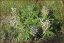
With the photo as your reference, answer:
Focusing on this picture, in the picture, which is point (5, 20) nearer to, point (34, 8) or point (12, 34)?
point (12, 34)

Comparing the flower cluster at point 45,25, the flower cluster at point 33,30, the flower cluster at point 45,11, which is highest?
the flower cluster at point 45,11

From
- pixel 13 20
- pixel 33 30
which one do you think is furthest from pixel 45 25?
pixel 13 20

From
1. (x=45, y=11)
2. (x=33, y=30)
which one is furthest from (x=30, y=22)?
(x=45, y=11)

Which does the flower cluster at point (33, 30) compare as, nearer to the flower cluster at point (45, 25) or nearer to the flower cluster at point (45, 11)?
the flower cluster at point (45, 25)

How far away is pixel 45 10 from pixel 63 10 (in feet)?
0.62

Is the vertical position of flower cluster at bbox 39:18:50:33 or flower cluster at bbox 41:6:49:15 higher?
flower cluster at bbox 41:6:49:15

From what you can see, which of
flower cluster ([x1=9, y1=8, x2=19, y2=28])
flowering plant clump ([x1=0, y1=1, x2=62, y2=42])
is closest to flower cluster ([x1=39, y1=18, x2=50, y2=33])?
flowering plant clump ([x1=0, y1=1, x2=62, y2=42])

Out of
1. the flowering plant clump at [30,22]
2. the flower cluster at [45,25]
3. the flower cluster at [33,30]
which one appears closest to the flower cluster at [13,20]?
the flowering plant clump at [30,22]

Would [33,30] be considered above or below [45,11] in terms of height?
below

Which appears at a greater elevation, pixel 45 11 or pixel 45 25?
pixel 45 11

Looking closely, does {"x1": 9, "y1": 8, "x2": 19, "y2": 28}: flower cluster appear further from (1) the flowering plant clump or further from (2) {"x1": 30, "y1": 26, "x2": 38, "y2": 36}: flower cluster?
(2) {"x1": 30, "y1": 26, "x2": 38, "y2": 36}: flower cluster

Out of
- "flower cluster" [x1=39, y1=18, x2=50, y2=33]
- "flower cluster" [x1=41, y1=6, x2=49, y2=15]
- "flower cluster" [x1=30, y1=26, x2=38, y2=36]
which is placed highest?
"flower cluster" [x1=41, y1=6, x2=49, y2=15]

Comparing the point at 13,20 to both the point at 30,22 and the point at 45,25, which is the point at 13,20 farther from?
the point at 45,25

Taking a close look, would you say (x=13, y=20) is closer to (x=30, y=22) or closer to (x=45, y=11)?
(x=30, y=22)
